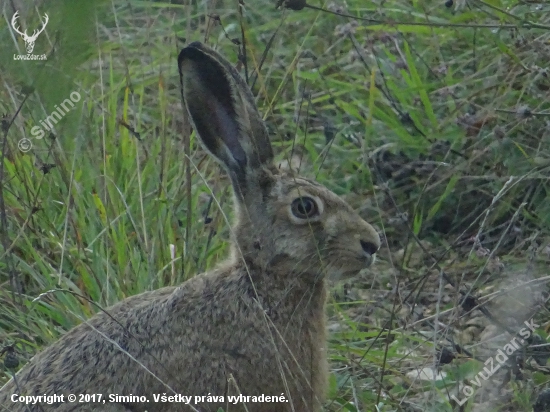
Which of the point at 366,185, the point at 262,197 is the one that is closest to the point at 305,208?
the point at 262,197

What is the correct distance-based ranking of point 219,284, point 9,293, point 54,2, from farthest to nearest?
point 9,293 < point 219,284 < point 54,2

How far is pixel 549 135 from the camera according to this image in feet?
17.0

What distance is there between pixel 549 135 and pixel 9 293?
279cm

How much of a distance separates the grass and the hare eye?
30 centimetres

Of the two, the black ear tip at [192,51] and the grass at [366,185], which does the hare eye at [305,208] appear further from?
the black ear tip at [192,51]

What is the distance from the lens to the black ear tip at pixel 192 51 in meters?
4.21

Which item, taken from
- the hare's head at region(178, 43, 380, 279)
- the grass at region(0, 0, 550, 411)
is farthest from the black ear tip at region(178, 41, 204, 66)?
the grass at region(0, 0, 550, 411)

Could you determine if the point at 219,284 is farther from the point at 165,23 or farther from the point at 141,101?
the point at 165,23

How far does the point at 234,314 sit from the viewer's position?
4254mm

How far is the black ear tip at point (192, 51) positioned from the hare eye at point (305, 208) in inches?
29.3

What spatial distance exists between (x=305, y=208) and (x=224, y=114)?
1.75 feet

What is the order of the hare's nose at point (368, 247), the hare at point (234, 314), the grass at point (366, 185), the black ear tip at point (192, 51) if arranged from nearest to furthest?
1. the hare at point (234, 314)
2. the black ear tip at point (192, 51)
3. the hare's nose at point (368, 247)
4. the grass at point (366, 185)

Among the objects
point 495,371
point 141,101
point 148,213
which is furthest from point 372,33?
point 495,371

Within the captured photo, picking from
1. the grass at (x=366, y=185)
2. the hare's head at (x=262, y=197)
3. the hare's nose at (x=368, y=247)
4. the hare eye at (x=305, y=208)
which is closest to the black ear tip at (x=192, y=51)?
the hare's head at (x=262, y=197)
